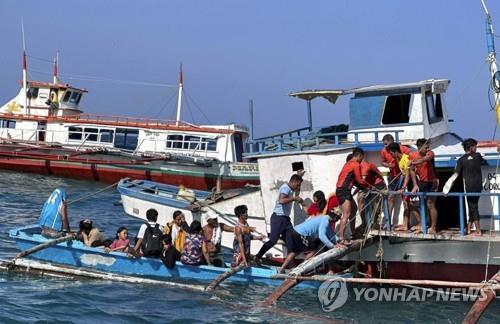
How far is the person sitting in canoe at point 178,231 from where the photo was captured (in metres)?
15.7

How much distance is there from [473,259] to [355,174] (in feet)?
9.37

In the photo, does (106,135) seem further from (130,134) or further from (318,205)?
(318,205)

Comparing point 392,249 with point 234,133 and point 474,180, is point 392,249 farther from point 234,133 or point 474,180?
point 234,133

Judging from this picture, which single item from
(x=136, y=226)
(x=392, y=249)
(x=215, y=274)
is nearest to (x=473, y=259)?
(x=392, y=249)

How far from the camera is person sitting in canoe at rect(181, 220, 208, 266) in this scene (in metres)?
15.1

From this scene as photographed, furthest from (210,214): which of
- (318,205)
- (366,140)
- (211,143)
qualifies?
(211,143)

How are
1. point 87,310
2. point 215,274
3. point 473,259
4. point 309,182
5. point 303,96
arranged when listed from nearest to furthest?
point 87,310
point 473,259
point 215,274
point 309,182
point 303,96

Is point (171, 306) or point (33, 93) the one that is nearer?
point (171, 306)

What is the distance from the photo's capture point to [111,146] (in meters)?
36.2

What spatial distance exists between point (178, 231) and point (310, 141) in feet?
12.1

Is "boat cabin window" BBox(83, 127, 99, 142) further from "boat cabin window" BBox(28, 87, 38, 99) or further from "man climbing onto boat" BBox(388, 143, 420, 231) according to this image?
"man climbing onto boat" BBox(388, 143, 420, 231)

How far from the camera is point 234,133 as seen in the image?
1398 inches

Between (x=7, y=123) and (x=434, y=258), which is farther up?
(x=7, y=123)

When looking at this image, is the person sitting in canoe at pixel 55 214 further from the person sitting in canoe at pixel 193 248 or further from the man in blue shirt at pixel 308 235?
the man in blue shirt at pixel 308 235
